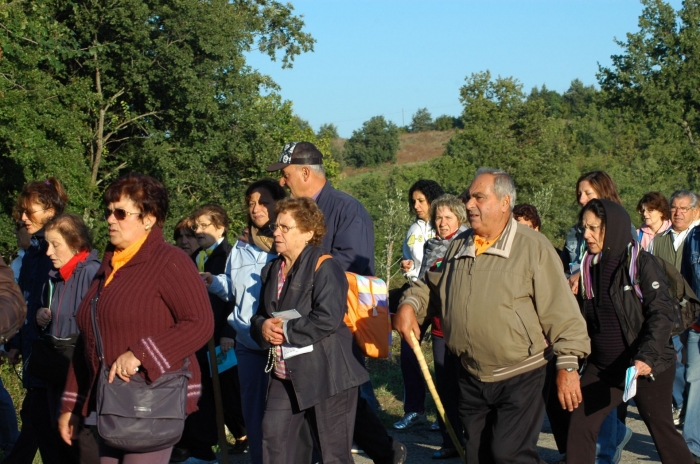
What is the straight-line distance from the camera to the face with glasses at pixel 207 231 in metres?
6.55

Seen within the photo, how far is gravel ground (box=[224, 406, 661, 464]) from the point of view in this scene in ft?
21.0

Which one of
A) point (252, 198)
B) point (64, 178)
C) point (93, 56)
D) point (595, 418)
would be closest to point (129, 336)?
point (252, 198)

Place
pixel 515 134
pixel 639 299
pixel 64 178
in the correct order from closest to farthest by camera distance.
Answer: pixel 639 299, pixel 64 178, pixel 515 134

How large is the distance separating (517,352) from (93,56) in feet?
70.5

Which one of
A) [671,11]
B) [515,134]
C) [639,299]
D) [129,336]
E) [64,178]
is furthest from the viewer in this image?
[515,134]

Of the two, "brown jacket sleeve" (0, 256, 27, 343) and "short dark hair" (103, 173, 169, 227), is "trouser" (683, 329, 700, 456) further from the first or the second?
"brown jacket sleeve" (0, 256, 27, 343)

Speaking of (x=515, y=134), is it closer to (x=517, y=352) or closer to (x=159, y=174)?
(x=159, y=174)

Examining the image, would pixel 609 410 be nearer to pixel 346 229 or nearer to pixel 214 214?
pixel 346 229

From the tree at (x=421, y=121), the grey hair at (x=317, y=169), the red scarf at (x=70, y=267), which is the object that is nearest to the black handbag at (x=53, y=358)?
the red scarf at (x=70, y=267)

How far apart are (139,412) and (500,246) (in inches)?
77.0

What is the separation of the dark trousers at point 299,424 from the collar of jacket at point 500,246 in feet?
3.29

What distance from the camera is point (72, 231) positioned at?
505cm

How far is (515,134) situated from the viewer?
43.5 m

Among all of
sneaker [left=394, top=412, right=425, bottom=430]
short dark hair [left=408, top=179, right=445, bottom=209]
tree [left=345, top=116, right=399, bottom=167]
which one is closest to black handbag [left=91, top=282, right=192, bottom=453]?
sneaker [left=394, top=412, right=425, bottom=430]
